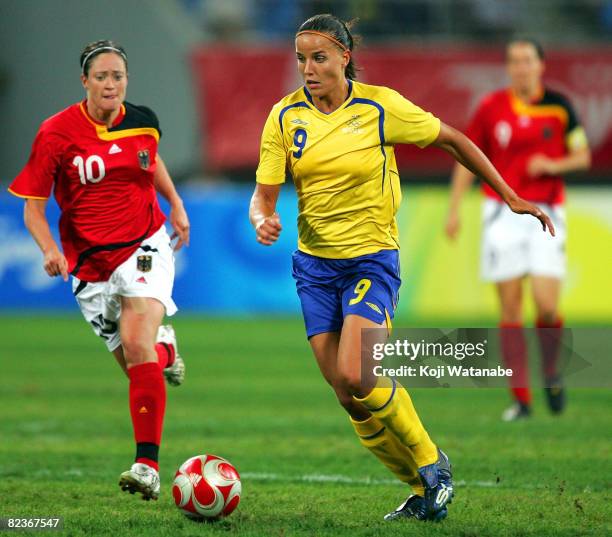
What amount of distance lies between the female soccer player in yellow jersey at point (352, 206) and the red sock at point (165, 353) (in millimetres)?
1325

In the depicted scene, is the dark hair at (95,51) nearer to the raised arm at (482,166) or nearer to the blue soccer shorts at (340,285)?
the blue soccer shorts at (340,285)

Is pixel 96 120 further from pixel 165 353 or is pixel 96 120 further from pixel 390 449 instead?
pixel 390 449

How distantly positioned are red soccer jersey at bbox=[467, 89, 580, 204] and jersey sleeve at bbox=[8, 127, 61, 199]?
4050 mm

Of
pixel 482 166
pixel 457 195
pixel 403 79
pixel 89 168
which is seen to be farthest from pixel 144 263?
pixel 403 79

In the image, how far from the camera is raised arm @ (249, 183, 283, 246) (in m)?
5.38

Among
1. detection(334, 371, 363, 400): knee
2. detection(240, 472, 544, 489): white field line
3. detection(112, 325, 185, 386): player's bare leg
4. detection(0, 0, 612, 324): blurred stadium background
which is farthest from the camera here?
detection(0, 0, 612, 324): blurred stadium background

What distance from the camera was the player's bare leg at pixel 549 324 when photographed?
9.40 metres

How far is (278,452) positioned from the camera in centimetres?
795

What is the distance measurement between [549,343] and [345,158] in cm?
414

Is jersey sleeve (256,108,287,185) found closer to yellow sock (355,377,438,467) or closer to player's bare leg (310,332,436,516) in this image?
player's bare leg (310,332,436,516)

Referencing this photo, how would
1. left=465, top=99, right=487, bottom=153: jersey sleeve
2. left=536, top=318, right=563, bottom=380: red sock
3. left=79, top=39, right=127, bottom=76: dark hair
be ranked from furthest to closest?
left=465, top=99, right=487, bottom=153: jersey sleeve < left=536, top=318, right=563, bottom=380: red sock < left=79, top=39, right=127, bottom=76: dark hair

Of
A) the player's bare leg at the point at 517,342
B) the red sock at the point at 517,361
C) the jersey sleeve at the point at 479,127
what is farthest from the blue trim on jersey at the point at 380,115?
the jersey sleeve at the point at 479,127

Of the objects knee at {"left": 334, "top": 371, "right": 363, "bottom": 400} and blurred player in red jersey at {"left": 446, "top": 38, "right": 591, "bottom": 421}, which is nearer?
knee at {"left": 334, "top": 371, "right": 363, "bottom": 400}

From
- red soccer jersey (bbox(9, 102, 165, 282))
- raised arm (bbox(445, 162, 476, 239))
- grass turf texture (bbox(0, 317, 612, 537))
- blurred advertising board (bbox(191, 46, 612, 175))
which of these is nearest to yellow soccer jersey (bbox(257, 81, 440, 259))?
red soccer jersey (bbox(9, 102, 165, 282))
